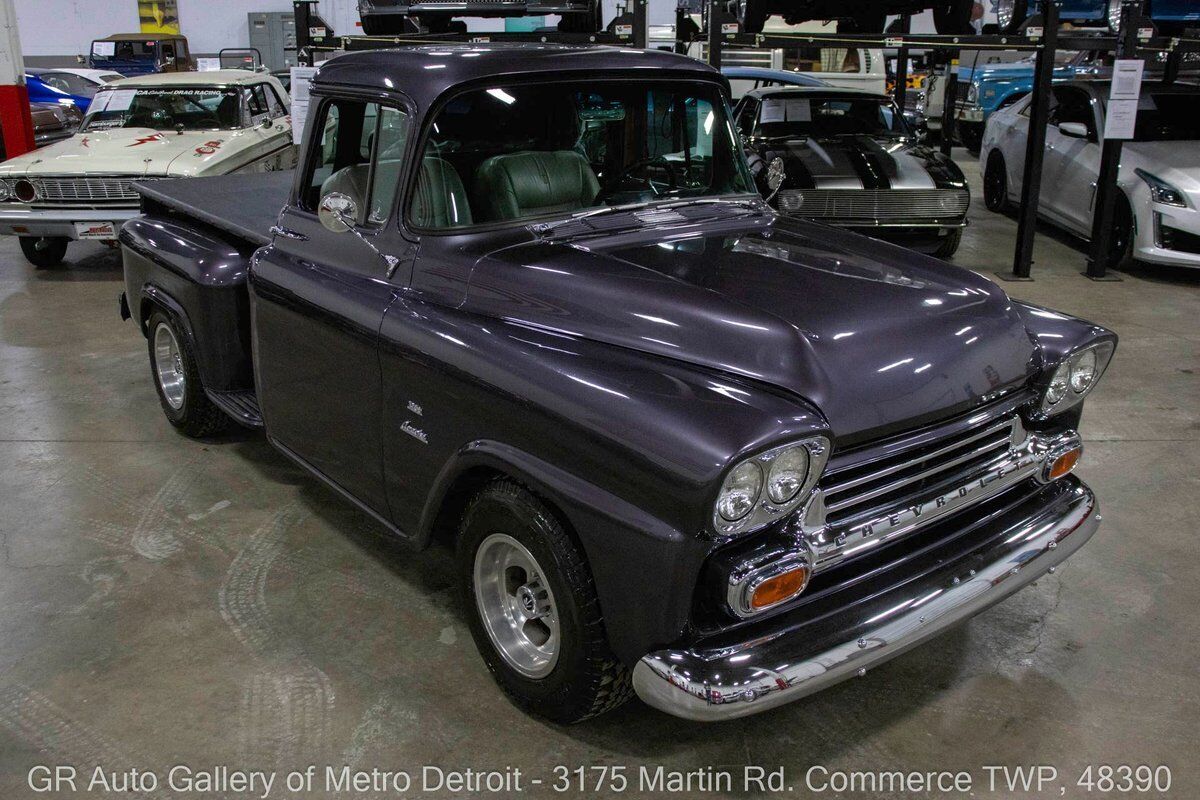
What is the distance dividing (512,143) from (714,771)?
1978mm

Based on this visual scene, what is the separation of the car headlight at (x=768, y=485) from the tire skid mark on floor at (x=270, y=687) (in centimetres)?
137

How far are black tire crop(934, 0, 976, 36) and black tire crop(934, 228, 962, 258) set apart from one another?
163 centimetres

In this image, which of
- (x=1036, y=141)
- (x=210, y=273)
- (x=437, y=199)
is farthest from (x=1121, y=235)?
(x=210, y=273)

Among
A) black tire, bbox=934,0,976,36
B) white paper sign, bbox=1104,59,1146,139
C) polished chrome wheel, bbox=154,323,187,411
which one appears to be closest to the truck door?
polished chrome wheel, bbox=154,323,187,411

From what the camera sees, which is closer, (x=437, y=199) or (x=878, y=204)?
(x=437, y=199)

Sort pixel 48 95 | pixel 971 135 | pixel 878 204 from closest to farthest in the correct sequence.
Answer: pixel 878 204 → pixel 971 135 → pixel 48 95

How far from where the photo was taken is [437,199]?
3.09 metres

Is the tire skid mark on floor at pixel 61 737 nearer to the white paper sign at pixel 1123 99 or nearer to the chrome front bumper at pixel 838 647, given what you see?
the chrome front bumper at pixel 838 647

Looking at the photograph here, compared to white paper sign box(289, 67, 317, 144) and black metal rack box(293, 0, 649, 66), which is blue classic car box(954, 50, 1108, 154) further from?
white paper sign box(289, 67, 317, 144)

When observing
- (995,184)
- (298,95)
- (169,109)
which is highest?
(298,95)

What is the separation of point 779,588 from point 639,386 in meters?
0.57

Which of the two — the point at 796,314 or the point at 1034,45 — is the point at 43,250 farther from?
the point at 1034,45

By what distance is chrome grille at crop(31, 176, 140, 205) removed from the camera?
314 inches

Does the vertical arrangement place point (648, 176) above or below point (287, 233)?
above
